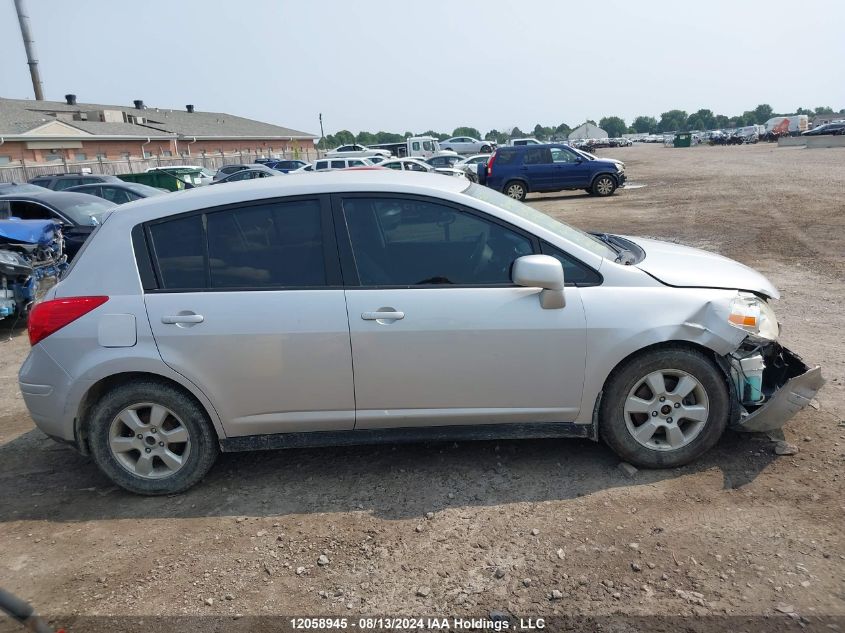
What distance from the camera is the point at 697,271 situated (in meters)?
3.81

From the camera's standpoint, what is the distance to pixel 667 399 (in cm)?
357

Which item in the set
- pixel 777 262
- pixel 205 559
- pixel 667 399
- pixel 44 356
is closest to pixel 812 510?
pixel 667 399

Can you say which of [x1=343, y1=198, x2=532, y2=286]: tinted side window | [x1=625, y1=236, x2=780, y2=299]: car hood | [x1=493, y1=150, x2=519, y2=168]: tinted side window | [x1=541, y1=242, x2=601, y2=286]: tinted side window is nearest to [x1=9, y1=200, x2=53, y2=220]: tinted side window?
[x1=343, y1=198, x2=532, y2=286]: tinted side window

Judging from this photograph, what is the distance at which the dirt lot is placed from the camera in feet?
9.18

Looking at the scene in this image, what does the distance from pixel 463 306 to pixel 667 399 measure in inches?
51.1

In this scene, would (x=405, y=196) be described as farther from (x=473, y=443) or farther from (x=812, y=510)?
(x=812, y=510)

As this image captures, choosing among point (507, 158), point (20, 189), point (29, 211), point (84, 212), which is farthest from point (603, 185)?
point (20, 189)

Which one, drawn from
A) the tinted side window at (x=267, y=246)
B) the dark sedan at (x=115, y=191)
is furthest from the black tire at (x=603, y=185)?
the tinted side window at (x=267, y=246)

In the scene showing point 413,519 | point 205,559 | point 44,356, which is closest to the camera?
point 205,559

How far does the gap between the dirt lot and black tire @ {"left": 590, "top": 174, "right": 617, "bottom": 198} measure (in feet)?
56.6

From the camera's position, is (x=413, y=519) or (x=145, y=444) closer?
(x=413, y=519)

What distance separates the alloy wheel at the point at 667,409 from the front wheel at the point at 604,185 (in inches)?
733

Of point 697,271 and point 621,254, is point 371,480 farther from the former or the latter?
point 697,271

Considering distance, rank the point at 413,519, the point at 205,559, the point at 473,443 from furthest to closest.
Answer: the point at 473,443 → the point at 413,519 → the point at 205,559
